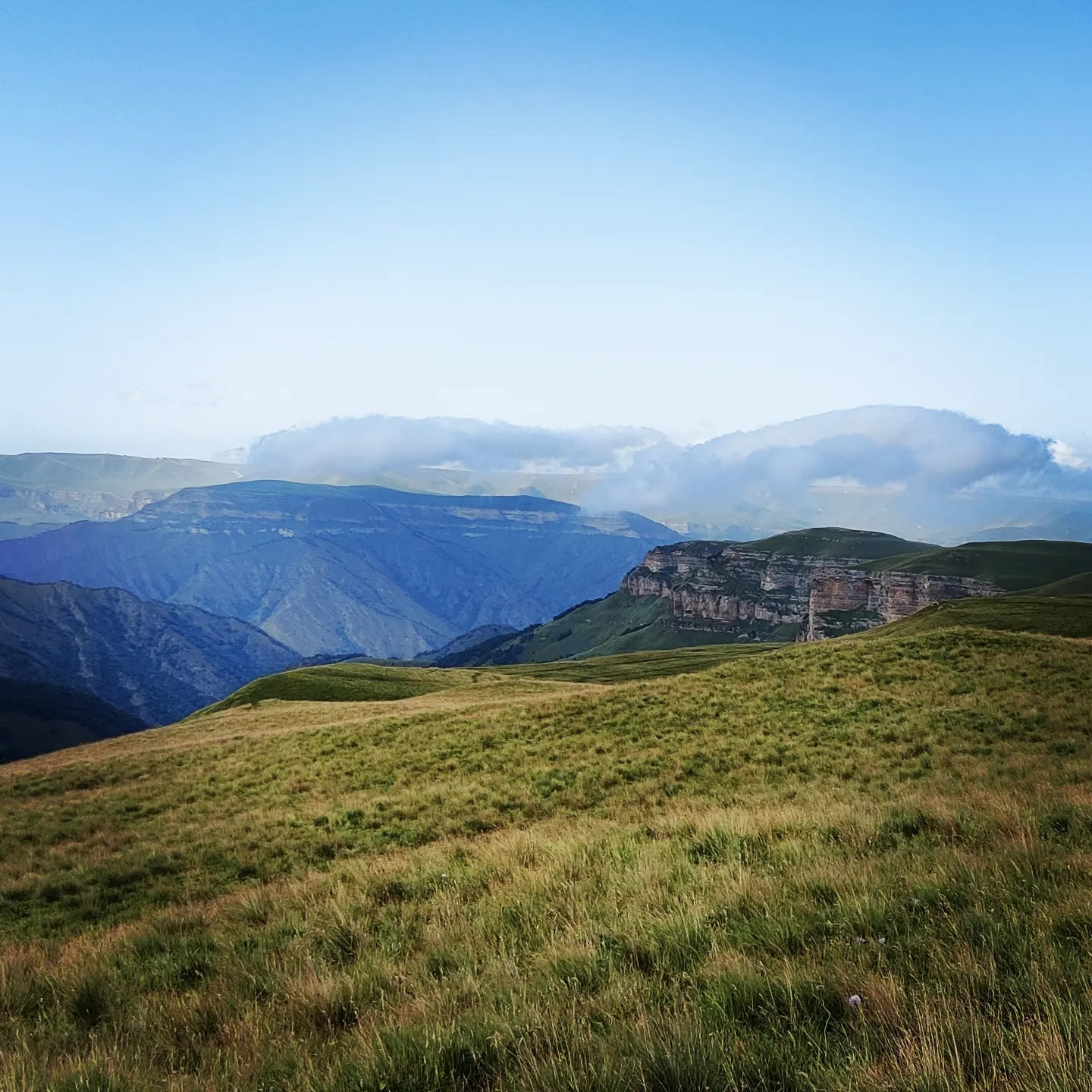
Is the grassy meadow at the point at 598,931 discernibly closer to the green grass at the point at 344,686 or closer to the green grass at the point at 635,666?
the green grass at the point at 344,686

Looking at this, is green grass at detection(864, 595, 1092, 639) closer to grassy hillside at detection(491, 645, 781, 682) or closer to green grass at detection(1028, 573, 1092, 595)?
grassy hillside at detection(491, 645, 781, 682)

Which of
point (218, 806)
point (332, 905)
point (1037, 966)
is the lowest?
point (218, 806)

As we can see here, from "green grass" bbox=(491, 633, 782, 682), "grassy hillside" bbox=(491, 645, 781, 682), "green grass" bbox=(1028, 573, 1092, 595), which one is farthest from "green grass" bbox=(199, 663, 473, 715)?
"green grass" bbox=(1028, 573, 1092, 595)

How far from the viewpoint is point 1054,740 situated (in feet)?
59.3

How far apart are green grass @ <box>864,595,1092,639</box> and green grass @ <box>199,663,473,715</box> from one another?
45537 mm

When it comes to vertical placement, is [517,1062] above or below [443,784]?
above

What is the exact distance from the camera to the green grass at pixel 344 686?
66938mm

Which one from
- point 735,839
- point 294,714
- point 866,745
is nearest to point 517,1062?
point 735,839

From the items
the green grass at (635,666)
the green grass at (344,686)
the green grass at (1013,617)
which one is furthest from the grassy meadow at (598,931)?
the green grass at (635,666)

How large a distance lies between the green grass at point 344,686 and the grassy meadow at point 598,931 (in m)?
47.3

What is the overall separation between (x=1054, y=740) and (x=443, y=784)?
16.9 metres

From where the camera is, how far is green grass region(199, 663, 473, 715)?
66.9 m

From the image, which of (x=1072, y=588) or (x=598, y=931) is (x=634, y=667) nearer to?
(x=1072, y=588)

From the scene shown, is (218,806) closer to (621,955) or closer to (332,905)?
(332,905)
